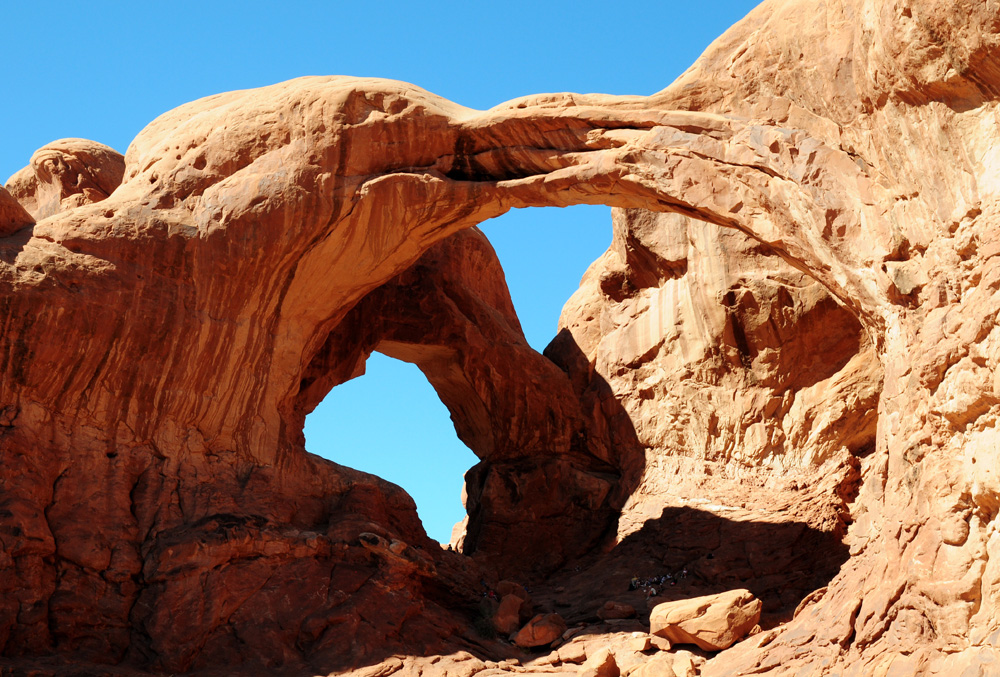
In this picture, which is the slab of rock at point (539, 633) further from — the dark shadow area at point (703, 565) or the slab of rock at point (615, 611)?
the dark shadow area at point (703, 565)

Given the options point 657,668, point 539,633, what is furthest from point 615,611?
point 657,668

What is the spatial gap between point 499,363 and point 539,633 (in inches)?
250

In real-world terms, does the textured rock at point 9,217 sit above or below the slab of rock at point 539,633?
above

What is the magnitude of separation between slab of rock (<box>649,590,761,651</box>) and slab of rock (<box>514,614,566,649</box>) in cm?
154

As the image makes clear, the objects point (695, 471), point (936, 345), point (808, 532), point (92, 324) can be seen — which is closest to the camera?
point (936, 345)

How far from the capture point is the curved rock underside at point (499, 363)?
10469 mm

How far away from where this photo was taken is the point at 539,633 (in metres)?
14.0

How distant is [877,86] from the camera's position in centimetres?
1106

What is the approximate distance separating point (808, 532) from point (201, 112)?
11.0 metres

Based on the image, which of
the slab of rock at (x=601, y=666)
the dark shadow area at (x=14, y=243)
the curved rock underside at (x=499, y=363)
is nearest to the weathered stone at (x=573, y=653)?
the curved rock underside at (x=499, y=363)

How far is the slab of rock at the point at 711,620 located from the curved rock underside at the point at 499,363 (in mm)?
260

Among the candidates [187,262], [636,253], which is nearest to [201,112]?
[187,262]

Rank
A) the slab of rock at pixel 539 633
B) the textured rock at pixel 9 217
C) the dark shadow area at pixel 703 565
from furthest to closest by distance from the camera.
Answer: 1. the dark shadow area at pixel 703 565
2. the slab of rock at pixel 539 633
3. the textured rock at pixel 9 217

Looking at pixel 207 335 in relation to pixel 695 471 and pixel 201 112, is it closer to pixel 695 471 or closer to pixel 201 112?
pixel 201 112
